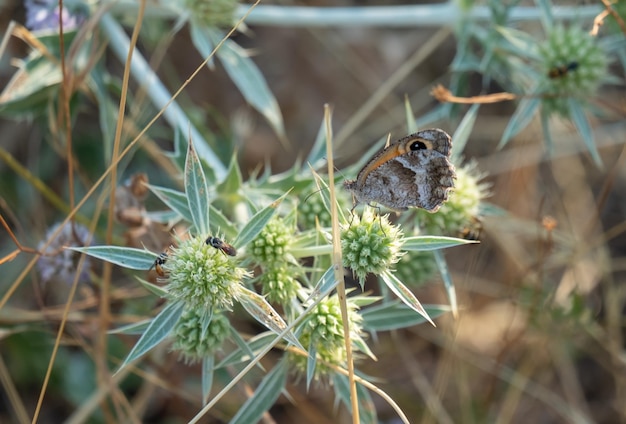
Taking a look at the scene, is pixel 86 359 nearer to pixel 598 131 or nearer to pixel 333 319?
pixel 333 319

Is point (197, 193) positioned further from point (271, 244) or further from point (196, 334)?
point (196, 334)

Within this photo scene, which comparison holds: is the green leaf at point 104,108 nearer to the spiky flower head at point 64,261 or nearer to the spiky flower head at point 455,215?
the spiky flower head at point 64,261

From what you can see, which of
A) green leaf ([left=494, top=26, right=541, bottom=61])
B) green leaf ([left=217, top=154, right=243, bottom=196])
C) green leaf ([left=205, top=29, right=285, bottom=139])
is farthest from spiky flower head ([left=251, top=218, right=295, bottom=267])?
green leaf ([left=494, top=26, right=541, bottom=61])

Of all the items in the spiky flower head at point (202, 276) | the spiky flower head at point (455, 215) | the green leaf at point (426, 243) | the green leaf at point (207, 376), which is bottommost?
the green leaf at point (207, 376)

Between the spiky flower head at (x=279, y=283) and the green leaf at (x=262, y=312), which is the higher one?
the spiky flower head at (x=279, y=283)

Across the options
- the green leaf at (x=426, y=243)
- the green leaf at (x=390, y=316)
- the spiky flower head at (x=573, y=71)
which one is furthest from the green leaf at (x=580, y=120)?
the green leaf at (x=426, y=243)

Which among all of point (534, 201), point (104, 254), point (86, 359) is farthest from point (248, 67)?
point (534, 201)

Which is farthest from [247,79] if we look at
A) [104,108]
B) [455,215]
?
[455,215]
